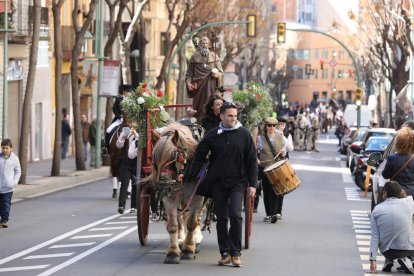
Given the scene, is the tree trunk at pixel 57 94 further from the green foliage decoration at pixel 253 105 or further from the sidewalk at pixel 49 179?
the green foliage decoration at pixel 253 105

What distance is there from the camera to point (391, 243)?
1493 centimetres

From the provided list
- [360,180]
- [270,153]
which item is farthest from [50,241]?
[360,180]

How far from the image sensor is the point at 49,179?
3378cm

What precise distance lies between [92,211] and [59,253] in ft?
22.9

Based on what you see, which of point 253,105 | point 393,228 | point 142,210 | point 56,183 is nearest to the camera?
point 393,228

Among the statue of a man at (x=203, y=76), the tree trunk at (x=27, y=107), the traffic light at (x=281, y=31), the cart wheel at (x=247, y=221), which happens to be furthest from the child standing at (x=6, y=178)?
the traffic light at (x=281, y=31)

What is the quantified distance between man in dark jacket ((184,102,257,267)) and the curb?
12594mm

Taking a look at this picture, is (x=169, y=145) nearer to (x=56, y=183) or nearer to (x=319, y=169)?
(x=56, y=183)

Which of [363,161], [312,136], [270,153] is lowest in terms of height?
[312,136]

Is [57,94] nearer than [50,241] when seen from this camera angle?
No

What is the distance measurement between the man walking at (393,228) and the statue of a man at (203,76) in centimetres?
428

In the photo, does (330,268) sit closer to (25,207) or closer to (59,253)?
(59,253)

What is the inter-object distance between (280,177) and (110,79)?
68.6ft

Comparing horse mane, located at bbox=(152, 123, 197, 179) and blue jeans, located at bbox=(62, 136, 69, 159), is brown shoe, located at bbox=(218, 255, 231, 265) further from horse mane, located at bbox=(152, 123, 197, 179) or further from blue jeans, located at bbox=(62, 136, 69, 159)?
blue jeans, located at bbox=(62, 136, 69, 159)
